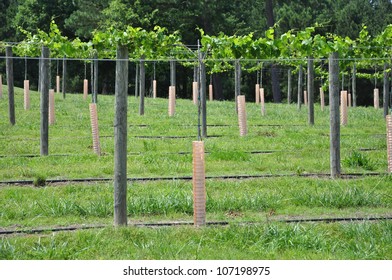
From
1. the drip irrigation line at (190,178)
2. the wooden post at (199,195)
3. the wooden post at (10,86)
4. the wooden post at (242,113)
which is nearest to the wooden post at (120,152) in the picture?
the wooden post at (199,195)

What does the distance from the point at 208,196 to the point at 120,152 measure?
73.5 inches

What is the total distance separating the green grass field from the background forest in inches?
768

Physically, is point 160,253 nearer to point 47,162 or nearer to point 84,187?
point 84,187

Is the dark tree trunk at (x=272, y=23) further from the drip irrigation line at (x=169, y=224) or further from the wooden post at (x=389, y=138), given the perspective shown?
the drip irrigation line at (x=169, y=224)

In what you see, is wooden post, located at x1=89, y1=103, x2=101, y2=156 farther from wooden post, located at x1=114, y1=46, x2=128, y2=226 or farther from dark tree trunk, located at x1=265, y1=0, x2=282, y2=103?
dark tree trunk, located at x1=265, y1=0, x2=282, y2=103

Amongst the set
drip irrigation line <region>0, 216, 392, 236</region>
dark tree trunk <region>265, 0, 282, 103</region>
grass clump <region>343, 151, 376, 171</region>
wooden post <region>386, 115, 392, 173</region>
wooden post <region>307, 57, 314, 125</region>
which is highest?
dark tree trunk <region>265, 0, 282, 103</region>

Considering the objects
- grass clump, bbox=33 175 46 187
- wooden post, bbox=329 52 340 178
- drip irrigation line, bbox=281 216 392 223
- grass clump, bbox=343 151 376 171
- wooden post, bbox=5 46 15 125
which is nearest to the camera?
drip irrigation line, bbox=281 216 392 223

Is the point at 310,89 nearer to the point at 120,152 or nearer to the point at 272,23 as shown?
the point at 120,152

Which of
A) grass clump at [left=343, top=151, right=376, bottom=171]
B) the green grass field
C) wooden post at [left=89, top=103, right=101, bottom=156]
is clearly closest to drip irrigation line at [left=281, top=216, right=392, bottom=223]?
the green grass field

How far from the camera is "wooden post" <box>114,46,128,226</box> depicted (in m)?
8.18

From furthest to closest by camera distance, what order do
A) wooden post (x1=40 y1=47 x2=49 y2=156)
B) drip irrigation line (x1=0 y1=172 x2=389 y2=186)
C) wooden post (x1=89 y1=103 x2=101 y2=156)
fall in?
wooden post (x1=40 y1=47 x2=49 y2=156), wooden post (x1=89 y1=103 x2=101 y2=156), drip irrigation line (x1=0 y1=172 x2=389 y2=186)

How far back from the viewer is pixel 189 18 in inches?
1618

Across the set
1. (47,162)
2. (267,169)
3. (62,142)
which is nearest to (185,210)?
(267,169)

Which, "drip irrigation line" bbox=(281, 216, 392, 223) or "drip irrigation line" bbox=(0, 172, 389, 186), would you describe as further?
"drip irrigation line" bbox=(0, 172, 389, 186)
